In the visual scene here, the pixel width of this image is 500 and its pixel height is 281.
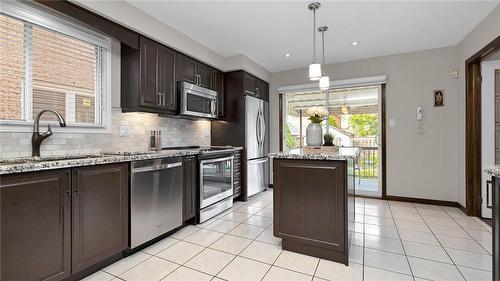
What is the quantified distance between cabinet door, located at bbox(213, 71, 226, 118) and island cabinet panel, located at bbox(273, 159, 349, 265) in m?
2.05

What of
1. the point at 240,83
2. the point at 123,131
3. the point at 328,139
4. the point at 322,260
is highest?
the point at 240,83

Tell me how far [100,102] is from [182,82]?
3.33ft

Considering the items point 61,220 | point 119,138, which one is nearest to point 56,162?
point 61,220

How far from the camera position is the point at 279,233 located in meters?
2.30

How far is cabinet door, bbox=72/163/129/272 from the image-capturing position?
1743 mm

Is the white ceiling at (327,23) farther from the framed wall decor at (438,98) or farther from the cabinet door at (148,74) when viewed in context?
the framed wall decor at (438,98)

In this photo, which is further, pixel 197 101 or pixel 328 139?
pixel 197 101

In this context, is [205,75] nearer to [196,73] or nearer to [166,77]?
[196,73]

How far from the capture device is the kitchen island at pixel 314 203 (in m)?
2.02

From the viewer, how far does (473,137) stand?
3209mm

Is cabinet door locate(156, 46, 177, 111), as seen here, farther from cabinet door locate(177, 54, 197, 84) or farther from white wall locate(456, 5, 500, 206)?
white wall locate(456, 5, 500, 206)

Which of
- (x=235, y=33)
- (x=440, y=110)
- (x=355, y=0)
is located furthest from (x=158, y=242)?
(x=440, y=110)

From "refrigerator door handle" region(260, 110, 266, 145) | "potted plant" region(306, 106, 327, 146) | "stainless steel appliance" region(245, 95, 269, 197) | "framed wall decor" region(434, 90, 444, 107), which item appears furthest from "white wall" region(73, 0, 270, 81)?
"framed wall decor" region(434, 90, 444, 107)

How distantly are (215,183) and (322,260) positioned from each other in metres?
1.74
